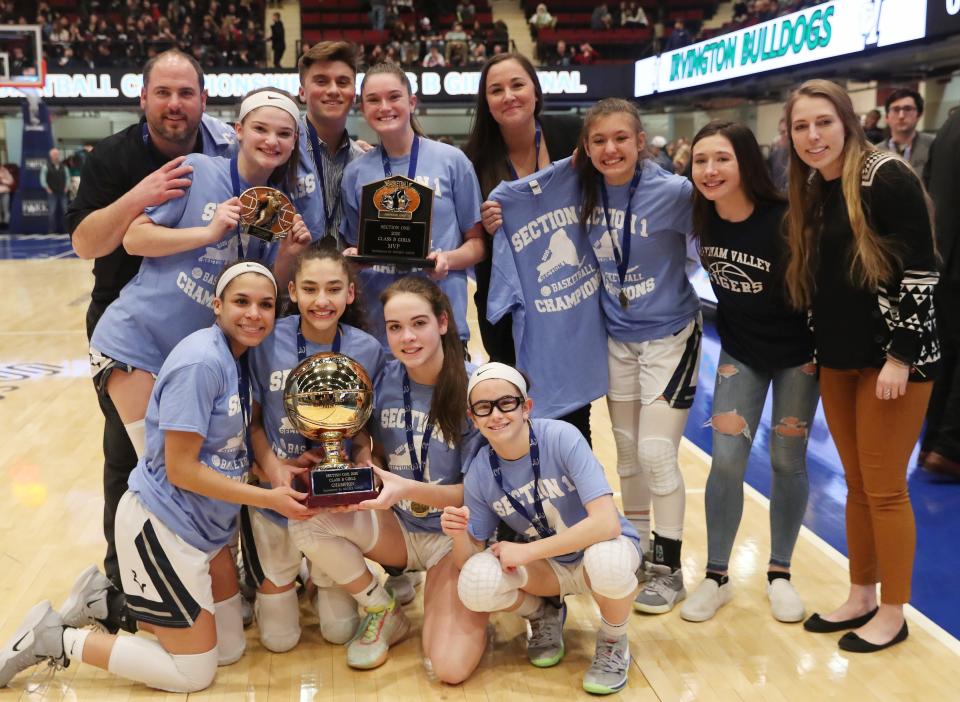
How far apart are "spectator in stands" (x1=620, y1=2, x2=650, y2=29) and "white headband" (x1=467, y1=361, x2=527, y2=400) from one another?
20763 mm

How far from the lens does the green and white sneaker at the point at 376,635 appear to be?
3037 mm

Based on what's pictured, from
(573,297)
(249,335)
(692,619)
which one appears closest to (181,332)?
(249,335)

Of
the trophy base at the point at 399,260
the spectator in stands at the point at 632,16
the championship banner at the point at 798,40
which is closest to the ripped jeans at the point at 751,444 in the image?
the trophy base at the point at 399,260

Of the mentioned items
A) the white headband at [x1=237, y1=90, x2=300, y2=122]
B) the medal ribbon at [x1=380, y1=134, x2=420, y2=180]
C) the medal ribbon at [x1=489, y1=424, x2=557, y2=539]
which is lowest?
the medal ribbon at [x1=489, y1=424, x2=557, y2=539]

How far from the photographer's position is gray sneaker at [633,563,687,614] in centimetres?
338

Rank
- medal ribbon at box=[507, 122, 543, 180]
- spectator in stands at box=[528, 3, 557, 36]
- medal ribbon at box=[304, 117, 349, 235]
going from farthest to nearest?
spectator in stands at box=[528, 3, 557, 36] → medal ribbon at box=[507, 122, 543, 180] → medal ribbon at box=[304, 117, 349, 235]

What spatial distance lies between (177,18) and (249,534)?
21210 mm

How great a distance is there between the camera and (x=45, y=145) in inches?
717

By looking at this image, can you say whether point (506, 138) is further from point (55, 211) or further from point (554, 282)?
point (55, 211)

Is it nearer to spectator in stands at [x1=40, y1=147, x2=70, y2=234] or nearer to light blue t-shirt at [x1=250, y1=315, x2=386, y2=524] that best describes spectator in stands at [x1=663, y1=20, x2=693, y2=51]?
spectator in stands at [x1=40, y1=147, x2=70, y2=234]

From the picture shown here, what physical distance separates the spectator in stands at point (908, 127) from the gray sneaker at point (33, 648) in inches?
227

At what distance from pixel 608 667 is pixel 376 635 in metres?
0.76

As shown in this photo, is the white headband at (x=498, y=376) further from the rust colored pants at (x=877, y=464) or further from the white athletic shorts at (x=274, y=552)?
→ the rust colored pants at (x=877, y=464)

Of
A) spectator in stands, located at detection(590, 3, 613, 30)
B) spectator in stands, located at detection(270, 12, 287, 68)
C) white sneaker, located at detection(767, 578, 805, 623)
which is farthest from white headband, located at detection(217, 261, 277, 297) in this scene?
Answer: spectator in stands, located at detection(590, 3, 613, 30)
